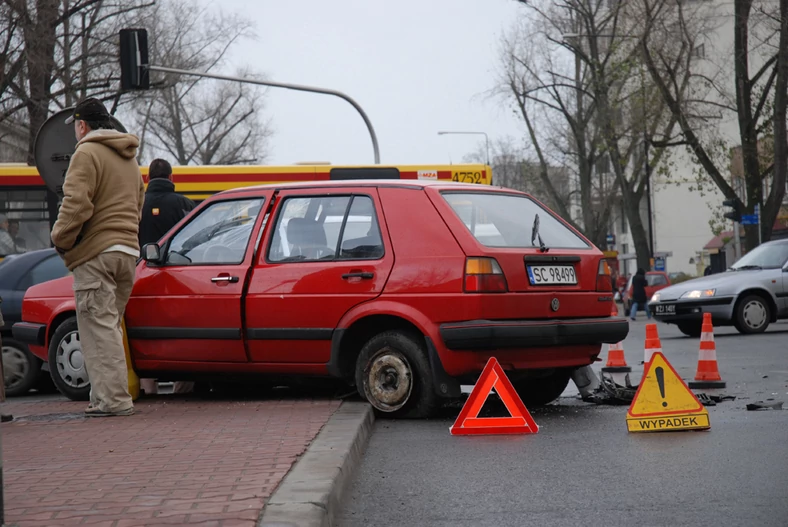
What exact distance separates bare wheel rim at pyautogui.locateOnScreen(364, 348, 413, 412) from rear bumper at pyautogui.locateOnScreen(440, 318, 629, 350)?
427mm

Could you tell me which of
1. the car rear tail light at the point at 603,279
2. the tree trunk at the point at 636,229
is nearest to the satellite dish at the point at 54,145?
the car rear tail light at the point at 603,279

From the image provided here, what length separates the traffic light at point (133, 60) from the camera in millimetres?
22969

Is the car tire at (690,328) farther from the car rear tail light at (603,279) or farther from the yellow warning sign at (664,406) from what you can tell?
the yellow warning sign at (664,406)

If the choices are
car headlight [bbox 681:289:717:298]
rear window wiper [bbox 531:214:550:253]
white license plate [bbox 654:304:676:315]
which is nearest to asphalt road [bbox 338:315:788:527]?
rear window wiper [bbox 531:214:550:253]

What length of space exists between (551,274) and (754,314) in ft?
36.5

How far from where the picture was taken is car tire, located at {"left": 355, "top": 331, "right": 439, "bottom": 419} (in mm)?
7867

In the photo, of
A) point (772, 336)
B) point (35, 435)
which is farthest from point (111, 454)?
point (772, 336)

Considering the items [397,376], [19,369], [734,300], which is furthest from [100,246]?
[734,300]

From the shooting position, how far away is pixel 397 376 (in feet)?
26.2

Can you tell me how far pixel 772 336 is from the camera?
56.9ft

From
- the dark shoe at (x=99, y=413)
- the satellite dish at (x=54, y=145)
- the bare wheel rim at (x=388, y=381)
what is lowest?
the dark shoe at (x=99, y=413)

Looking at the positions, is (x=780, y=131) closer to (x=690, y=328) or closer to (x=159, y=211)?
(x=690, y=328)

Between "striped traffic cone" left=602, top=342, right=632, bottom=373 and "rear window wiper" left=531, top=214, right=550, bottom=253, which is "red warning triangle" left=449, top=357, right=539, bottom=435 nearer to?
"rear window wiper" left=531, top=214, right=550, bottom=253

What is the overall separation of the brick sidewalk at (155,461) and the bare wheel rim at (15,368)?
243 cm
